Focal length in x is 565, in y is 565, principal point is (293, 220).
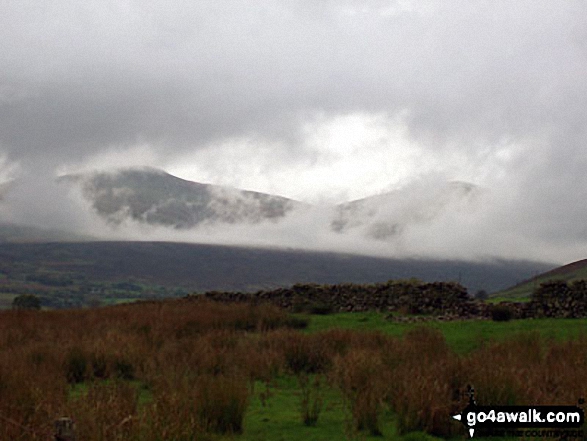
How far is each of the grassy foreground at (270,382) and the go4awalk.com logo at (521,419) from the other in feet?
0.59

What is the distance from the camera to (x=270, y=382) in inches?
416

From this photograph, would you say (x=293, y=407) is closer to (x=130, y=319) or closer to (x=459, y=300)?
(x=130, y=319)

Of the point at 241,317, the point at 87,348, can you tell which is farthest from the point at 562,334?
the point at 87,348

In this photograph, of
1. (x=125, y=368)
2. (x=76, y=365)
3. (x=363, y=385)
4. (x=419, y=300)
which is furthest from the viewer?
(x=419, y=300)

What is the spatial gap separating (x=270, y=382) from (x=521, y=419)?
16.6ft

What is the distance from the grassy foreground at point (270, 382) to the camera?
6488 millimetres

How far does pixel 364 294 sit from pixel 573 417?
53.3ft

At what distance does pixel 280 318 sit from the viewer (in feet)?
60.8

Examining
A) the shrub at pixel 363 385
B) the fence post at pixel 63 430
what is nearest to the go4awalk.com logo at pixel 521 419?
the shrub at pixel 363 385

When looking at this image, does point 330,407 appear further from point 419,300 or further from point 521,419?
point 419,300

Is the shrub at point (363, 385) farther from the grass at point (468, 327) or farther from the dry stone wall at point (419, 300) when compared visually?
the dry stone wall at point (419, 300)

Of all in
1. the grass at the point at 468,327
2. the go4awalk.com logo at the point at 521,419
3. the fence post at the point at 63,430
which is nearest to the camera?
the fence post at the point at 63,430

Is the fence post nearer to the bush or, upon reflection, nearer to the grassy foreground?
the grassy foreground

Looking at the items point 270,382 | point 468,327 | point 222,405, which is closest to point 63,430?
point 222,405
